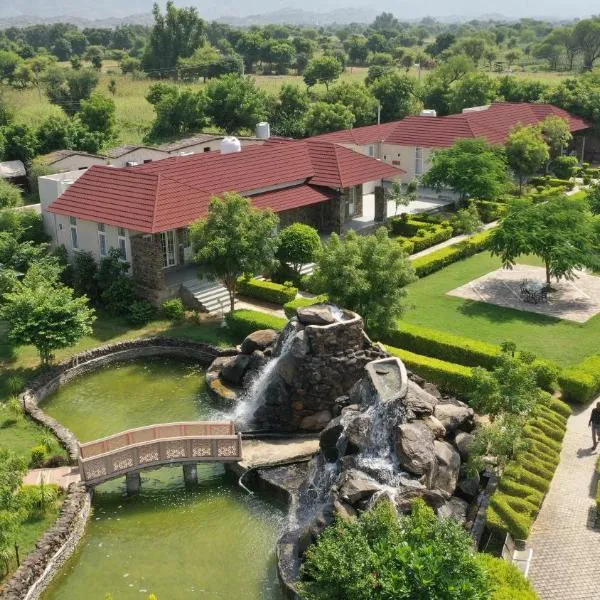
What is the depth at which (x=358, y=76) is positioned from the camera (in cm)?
11244

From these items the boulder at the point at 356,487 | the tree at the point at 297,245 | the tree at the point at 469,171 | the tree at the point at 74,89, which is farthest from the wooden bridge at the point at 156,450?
the tree at the point at 74,89

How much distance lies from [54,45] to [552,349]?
574 feet

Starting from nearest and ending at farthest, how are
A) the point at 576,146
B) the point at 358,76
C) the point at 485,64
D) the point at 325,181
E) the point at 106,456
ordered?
1. the point at 106,456
2. the point at 325,181
3. the point at 576,146
4. the point at 358,76
5. the point at 485,64

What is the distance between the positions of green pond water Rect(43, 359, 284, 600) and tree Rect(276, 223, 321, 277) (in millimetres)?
10230

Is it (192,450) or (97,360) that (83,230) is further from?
(192,450)

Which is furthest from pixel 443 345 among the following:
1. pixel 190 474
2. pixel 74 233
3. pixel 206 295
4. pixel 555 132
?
pixel 555 132

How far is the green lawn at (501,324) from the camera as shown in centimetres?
2675

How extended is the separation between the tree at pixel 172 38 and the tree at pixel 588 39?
223ft

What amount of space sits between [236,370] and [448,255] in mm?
15021

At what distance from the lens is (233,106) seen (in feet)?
202

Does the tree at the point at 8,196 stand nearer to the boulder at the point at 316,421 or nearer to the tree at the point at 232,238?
the tree at the point at 232,238

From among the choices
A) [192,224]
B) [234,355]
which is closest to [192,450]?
[234,355]

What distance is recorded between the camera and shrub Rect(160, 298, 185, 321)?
100ft

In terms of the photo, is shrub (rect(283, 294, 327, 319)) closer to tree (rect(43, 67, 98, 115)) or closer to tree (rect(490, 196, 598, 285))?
tree (rect(490, 196, 598, 285))
